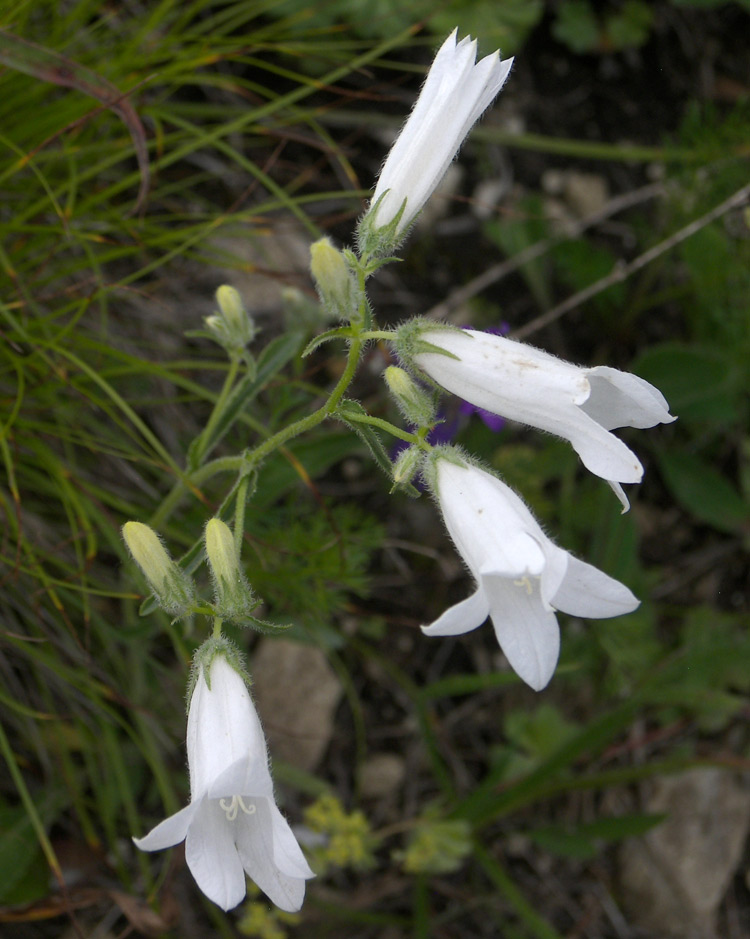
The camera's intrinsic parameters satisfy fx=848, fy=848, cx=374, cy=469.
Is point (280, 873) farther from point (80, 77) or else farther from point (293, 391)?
point (80, 77)

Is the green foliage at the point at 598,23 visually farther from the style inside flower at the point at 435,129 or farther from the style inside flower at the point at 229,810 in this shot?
the style inside flower at the point at 229,810

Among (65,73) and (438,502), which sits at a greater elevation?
(65,73)

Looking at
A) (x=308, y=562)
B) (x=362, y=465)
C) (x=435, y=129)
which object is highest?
(x=435, y=129)

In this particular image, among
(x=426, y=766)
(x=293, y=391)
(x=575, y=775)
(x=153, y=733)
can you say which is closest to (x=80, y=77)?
(x=293, y=391)

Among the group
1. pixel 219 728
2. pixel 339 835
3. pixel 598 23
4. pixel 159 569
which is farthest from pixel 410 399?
pixel 598 23

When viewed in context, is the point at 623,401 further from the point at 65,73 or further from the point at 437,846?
the point at 437,846

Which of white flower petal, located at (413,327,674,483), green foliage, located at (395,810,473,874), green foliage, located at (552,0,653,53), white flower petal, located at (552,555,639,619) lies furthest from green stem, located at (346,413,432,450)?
green foliage, located at (552,0,653,53)
